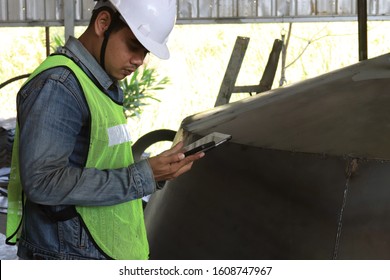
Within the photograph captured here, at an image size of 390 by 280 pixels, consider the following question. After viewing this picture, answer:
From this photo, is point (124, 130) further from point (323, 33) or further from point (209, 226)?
point (323, 33)

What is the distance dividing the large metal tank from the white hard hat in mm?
650

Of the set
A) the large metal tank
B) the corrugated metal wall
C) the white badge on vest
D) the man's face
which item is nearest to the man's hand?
the white badge on vest

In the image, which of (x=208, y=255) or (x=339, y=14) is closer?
(x=208, y=255)

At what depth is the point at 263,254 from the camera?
2787 mm

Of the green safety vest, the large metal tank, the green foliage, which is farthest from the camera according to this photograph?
the green foliage

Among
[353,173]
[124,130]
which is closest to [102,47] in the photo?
[124,130]

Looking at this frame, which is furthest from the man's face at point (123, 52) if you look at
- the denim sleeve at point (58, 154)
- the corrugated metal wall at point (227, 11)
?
the corrugated metal wall at point (227, 11)

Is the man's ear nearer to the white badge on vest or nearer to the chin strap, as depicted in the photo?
the chin strap

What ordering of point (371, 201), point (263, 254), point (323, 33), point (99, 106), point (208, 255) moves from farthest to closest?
point (323, 33) → point (208, 255) → point (263, 254) → point (371, 201) → point (99, 106)

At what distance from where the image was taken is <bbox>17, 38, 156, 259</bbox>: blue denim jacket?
6.89 ft

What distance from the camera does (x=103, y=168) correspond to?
2.25 meters

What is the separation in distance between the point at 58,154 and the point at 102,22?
0.38 meters

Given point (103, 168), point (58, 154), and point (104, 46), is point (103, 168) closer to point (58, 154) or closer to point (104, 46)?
point (58, 154)
